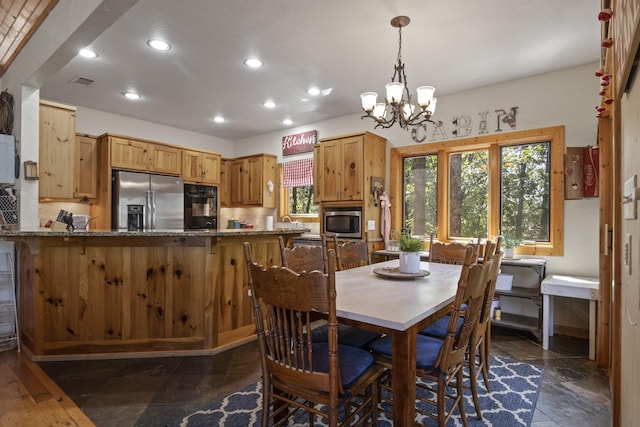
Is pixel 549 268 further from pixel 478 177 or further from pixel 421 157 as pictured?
pixel 421 157

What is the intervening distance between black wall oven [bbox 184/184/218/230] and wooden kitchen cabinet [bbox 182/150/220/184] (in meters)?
0.12

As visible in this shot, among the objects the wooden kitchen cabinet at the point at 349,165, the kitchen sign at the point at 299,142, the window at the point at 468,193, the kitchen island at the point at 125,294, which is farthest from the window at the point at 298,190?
the kitchen island at the point at 125,294

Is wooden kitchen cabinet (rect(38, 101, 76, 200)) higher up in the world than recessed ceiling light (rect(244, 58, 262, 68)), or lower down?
lower down

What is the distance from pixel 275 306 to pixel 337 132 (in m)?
4.24

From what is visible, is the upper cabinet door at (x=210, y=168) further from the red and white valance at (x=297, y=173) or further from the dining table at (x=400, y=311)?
the dining table at (x=400, y=311)

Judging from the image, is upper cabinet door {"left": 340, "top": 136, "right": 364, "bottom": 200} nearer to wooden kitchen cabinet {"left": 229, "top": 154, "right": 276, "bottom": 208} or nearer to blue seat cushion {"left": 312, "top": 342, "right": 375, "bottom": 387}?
wooden kitchen cabinet {"left": 229, "top": 154, "right": 276, "bottom": 208}

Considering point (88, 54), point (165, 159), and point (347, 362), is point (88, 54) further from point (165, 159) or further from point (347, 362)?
point (347, 362)

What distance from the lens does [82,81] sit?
398 cm

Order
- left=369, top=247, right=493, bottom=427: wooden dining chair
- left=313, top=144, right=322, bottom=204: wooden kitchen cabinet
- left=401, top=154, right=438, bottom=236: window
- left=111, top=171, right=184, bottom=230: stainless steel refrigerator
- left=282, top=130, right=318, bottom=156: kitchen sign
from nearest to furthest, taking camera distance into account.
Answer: left=369, top=247, right=493, bottom=427: wooden dining chair < left=401, top=154, right=438, bottom=236: window < left=111, top=171, right=184, bottom=230: stainless steel refrigerator < left=313, top=144, right=322, bottom=204: wooden kitchen cabinet < left=282, top=130, right=318, bottom=156: kitchen sign

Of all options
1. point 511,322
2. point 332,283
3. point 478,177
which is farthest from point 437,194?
point 332,283

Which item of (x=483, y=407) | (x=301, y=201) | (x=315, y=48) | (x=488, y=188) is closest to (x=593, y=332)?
(x=483, y=407)

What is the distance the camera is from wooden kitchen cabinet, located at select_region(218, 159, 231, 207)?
644cm

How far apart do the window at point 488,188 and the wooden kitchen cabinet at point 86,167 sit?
4.10 meters

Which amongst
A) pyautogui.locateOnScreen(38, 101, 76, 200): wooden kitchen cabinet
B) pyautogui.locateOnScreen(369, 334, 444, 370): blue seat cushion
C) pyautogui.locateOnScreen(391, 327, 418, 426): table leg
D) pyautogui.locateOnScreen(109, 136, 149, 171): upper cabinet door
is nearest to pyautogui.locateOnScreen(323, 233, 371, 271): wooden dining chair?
pyautogui.locateOnScreen(369, 334, 444, 370): blue seat cushion
